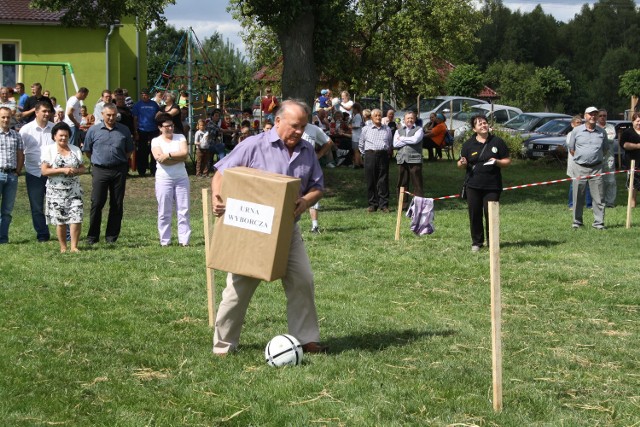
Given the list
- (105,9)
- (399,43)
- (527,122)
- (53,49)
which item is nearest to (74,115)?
(105,9)

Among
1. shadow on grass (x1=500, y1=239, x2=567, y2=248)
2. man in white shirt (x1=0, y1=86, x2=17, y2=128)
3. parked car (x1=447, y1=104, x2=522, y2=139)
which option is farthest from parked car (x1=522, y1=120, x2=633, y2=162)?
man in white shirt (x1=0, y1=86, x2=17, y2=128)

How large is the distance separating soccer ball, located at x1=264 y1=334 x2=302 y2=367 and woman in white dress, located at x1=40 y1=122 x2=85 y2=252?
7092 mm

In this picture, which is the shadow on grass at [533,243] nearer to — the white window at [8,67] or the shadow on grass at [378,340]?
the shadow on grass at [378,340]

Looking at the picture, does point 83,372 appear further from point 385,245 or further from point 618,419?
point 385,245

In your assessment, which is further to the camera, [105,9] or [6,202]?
[105,9]

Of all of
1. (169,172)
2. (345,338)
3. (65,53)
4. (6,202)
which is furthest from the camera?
(65,53)

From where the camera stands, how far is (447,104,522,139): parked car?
37750 mm

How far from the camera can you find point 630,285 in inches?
498

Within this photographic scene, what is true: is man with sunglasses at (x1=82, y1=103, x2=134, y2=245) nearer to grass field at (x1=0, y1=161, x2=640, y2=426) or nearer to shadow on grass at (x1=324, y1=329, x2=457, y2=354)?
grass field at (x1=0, y1=161, x2=640, y2=426)

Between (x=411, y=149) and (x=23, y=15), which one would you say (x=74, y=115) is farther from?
(x=23, y=15)

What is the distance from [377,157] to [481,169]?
610 centimetres

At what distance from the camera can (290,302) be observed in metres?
8.50

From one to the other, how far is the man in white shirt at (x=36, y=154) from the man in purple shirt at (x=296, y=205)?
8.29 meters

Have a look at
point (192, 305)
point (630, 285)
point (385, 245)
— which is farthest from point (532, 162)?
point (192, 305)
